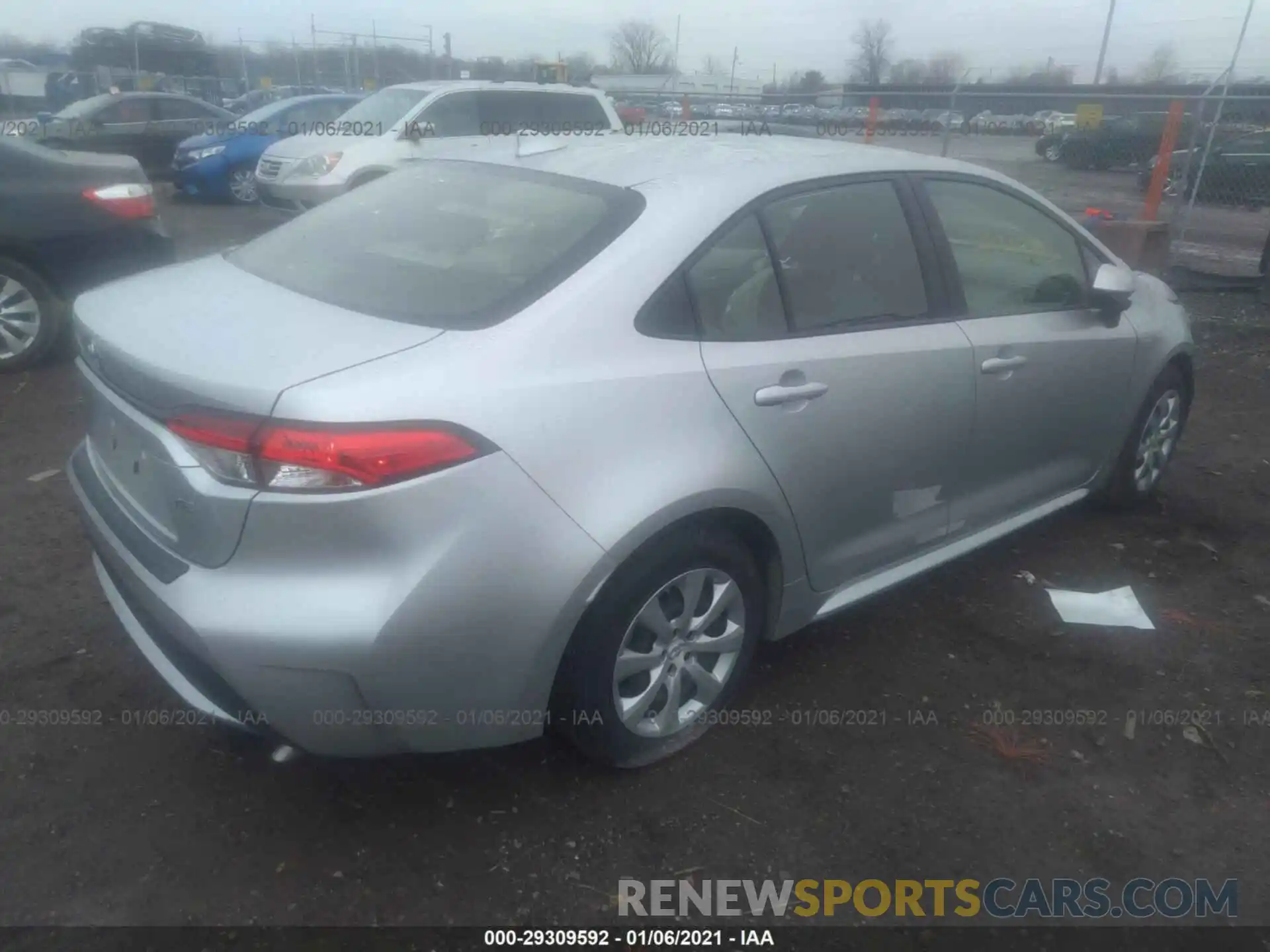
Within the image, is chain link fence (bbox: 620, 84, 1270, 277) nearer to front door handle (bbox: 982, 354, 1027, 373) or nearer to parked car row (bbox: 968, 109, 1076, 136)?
parked car row (bbox: 968, 109, 1076, 136)

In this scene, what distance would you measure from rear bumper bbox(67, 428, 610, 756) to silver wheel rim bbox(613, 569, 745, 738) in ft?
1.01

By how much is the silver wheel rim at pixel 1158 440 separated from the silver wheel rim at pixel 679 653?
101 inches

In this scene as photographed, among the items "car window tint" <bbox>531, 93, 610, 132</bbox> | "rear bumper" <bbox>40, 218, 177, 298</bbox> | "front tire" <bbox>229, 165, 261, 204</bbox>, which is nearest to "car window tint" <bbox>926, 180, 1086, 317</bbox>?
"rear bumper" <bbox>40, 218, 177, 298</bbox>

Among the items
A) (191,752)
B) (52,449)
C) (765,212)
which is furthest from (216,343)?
(52,449)

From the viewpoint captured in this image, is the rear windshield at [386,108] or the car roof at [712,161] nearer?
the car roof at [712,161]

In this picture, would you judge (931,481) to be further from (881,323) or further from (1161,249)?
(1161,249)

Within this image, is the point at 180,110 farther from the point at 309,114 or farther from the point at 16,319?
the point at 16,319

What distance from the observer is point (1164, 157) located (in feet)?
32.1

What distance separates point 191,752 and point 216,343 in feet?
4.08

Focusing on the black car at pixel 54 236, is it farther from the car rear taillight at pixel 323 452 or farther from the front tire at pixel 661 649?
the front tire at pixel 661 649

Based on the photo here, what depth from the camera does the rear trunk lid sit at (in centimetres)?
214

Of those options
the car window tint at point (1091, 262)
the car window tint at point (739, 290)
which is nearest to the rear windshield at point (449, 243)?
the car window tint at point (739, 290)

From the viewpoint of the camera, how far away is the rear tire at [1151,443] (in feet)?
14.3

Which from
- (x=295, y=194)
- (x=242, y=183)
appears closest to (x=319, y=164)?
(x=295, y=194)
